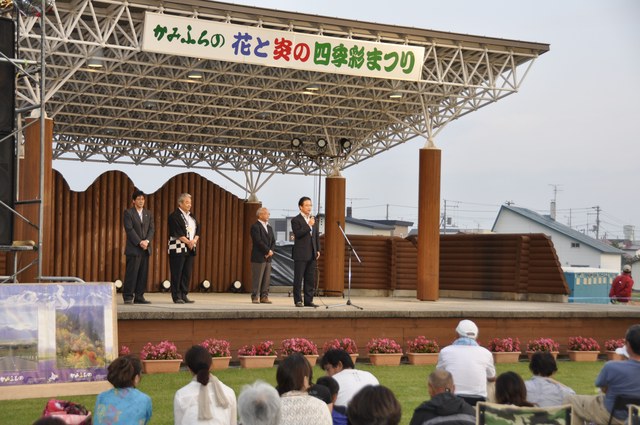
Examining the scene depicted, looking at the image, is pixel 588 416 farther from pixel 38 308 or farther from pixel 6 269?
pixel 6 269

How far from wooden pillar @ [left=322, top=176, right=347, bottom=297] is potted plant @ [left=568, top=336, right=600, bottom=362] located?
10.5m

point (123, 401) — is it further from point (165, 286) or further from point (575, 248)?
point (575, 248)

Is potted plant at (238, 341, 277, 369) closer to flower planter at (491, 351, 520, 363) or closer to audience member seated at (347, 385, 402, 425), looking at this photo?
flower planter at (491, 351, 520, 363)

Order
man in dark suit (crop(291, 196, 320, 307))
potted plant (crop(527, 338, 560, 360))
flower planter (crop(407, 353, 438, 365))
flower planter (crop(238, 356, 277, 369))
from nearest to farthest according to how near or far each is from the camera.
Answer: flower planter (crop(238, 356, 277, 369)) < flower planter (crop(407, 353, 438, 365)) < man in dark suit (crop(291, 196, 320, 307)) < potted plant (crop(527, 338, 560, 360))

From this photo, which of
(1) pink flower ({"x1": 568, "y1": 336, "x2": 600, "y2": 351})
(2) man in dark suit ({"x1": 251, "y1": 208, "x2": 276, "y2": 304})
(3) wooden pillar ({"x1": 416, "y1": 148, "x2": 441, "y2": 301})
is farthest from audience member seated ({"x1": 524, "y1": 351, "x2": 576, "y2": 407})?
(3) wooden pillar ({"x1": 416, "y1": 148, "x2": 441, "y2": 301})

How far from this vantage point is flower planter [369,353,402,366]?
15.3m

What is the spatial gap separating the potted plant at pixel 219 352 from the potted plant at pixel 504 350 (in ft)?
14.7

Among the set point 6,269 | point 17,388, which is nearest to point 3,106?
point 17,388

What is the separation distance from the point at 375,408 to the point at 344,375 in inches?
81.4

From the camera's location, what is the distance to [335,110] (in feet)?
95.5

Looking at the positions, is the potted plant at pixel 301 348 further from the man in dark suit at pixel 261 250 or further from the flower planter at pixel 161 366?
the man in dark suit at pixel 261 250

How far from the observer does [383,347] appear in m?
15.4

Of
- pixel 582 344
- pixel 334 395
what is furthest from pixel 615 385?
pixel 582 344

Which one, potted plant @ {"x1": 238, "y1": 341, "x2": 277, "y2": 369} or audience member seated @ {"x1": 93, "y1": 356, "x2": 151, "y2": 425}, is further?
potted plant @ {"x1": 238, "y1": 341, "x2": 277, "y2": 369}
